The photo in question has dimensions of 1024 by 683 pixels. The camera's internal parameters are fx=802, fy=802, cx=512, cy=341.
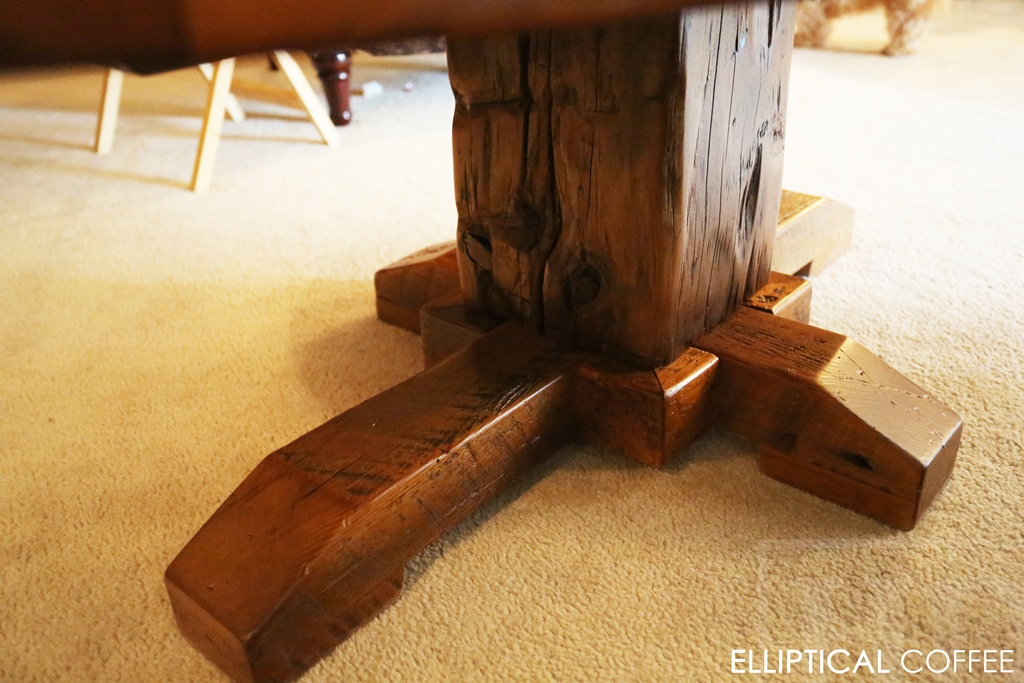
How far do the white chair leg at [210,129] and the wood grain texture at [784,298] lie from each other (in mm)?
1233

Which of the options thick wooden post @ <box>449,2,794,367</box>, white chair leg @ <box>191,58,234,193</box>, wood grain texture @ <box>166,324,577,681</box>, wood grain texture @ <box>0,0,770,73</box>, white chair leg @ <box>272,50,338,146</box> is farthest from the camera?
white chair leg @ <box>272,50,338,146</box>

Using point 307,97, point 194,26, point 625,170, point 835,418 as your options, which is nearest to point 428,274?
point 625,170

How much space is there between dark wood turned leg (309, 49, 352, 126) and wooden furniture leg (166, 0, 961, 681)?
4.10ft

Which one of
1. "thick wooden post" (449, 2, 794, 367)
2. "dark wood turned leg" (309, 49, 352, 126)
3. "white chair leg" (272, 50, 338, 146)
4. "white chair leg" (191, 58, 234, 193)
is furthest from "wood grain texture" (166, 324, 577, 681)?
"dark wood turned leg" (309, 49, 352, 126)

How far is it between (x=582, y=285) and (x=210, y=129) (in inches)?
46.1

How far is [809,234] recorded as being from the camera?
115cm

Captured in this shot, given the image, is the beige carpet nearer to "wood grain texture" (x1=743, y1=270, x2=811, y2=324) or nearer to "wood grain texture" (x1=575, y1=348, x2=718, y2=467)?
"wood grain texture" (x1=575, y1=348, x2=718, y2=467)

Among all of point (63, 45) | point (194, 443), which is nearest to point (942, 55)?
point (194, 443)

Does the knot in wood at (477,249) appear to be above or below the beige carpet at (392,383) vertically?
above

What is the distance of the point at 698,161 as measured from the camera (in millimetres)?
760

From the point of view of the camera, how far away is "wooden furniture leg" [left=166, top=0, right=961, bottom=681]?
2.12 ft

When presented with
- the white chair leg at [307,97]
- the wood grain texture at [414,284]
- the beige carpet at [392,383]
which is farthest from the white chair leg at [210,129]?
the wood grain texture at [414,284]

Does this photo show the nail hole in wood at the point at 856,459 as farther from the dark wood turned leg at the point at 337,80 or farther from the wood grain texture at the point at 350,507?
the dark wood turned leg at the point at 337,80

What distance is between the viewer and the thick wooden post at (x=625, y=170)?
72 centimetres
